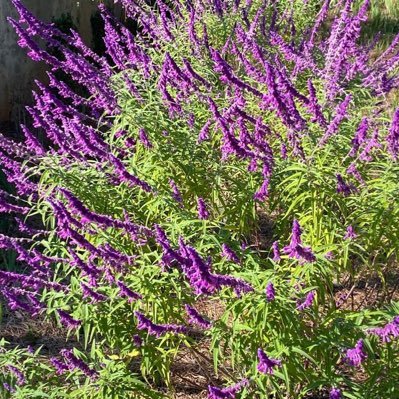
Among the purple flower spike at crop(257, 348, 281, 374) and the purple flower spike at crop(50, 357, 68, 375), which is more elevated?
the purple flower spike at crop(257, 348, 281, 374)

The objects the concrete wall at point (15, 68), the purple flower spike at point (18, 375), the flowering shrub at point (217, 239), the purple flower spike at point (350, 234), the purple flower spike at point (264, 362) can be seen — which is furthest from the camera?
the concrete wall at point (15, 68)

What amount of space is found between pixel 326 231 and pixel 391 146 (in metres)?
0.52

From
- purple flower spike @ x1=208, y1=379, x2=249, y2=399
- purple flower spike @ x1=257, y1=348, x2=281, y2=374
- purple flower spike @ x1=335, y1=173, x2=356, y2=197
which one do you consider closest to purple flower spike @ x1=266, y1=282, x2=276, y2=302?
purple flower spike @ x1=257, y1=348, x2=281, y2=374

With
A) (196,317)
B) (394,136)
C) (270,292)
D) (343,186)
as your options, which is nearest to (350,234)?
(343,186)

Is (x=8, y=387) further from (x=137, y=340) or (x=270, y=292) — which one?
(x=270, y=292)

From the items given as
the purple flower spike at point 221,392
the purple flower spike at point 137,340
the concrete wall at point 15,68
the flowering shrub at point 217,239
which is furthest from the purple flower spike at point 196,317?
the concrete wall at point 15,68

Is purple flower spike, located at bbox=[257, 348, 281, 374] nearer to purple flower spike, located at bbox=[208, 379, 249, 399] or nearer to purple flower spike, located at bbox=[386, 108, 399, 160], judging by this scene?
purple flower spike, located at bbox=[208, 379, 249, 399]

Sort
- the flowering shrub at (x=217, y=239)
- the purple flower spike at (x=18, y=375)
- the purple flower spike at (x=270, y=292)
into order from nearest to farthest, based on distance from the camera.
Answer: the purple flower spike at (x=270, y=292)
the flowering shrub at (x=217, y=239)
the purple flower spike at (x=18, y=375)

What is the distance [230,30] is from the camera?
628cm

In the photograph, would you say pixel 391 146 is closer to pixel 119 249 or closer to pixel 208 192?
pixel 208 192

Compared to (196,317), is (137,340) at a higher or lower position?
lower

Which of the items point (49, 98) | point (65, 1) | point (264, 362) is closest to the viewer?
point (264, 362)

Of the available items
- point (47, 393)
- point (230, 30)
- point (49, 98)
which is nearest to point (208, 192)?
point (49, 98)

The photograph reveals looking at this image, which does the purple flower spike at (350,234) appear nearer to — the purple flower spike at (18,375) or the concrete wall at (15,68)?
the purple flower spike at (18,375)
